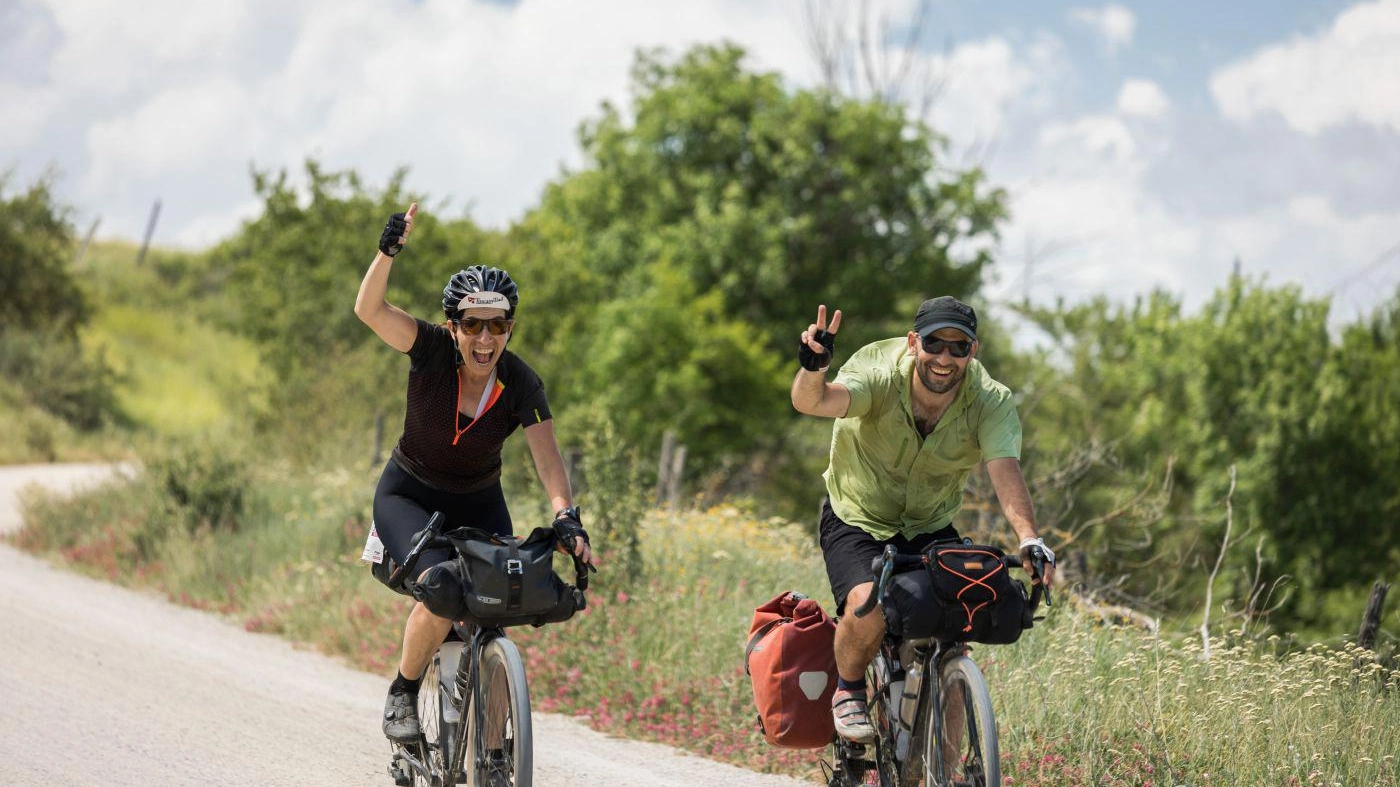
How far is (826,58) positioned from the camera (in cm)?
4578

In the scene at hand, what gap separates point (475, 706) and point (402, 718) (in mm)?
714

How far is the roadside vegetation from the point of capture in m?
10.4

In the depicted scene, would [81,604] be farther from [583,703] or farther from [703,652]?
[703,652]

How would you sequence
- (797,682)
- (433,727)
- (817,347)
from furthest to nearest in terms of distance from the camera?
(433,727) → (797,682) → (817,347)

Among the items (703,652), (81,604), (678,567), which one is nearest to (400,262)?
(81,604)

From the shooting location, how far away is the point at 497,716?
520cm

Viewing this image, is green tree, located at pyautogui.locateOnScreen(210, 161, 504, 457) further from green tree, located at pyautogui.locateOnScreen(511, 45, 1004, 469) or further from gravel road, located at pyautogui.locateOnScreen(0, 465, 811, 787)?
gravel road, located at pyautogui.locateOnScreen(0, 465, 811, 787)

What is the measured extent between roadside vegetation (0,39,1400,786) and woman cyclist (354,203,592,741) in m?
2.86

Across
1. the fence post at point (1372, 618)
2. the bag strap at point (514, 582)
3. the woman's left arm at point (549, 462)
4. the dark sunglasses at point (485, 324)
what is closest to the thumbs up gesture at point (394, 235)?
the dark sunglasses at point (485, 324)

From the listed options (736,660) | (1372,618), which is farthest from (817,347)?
(1372,618)

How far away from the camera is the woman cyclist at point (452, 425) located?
543cm

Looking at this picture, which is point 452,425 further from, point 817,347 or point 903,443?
point 903,443

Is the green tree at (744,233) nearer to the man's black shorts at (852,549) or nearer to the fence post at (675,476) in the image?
the fence post at (675,476)

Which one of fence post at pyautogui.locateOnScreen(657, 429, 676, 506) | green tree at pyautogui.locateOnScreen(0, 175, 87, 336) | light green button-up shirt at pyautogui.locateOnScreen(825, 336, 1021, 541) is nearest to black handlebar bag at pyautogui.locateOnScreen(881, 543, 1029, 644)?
light green button-up shirt at pyautogui.locateOnScreen(825, 336, 1021, 541)
